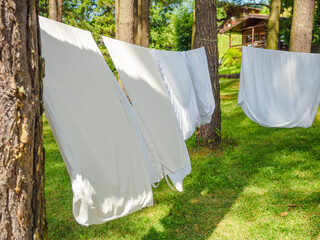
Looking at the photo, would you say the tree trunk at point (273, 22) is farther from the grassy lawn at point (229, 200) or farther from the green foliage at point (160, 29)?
the green foliage at point (160, 29)

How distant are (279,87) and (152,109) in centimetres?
210

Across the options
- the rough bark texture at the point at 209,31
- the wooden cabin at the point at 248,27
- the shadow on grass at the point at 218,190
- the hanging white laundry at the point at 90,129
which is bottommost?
→ the shadow on grass at the point at 218,190

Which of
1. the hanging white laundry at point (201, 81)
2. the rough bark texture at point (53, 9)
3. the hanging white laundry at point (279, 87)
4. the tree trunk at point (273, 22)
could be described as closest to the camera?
the hanging white laundry at point (201, 81)

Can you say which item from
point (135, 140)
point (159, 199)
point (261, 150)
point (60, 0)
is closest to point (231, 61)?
point (60, 0)

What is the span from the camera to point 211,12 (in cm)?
453

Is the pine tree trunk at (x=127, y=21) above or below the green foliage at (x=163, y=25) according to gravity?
below

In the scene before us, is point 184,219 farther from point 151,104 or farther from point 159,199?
point 151,104

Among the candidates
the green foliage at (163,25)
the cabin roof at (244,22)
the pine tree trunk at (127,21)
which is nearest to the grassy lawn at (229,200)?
the pine tree trunk at (127,21)

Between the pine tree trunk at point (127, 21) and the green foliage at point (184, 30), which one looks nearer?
the pine tree trunk at point (127, 21)

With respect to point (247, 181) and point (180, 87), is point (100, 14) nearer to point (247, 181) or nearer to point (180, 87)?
point (247, 181)

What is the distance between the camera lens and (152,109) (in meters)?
2.33

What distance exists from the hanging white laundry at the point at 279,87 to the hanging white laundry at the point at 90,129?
2.09 meters

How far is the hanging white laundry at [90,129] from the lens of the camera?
1528 mm

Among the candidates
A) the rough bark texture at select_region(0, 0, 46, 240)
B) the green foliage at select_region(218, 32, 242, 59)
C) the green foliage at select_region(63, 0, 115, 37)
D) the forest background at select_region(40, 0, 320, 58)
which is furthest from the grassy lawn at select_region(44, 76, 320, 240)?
the green foliage at select_region(218, 32, 242, 59)
